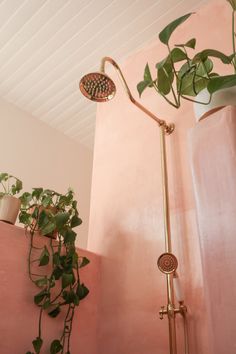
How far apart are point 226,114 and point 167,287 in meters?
0.60

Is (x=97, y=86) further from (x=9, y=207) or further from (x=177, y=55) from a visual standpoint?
(x=9, y=207)

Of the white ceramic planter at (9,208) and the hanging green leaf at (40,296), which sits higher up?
the white ceramic planter at (9,208)

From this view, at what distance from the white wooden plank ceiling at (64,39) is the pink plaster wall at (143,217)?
13 cm

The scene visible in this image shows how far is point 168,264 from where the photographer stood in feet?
3.59

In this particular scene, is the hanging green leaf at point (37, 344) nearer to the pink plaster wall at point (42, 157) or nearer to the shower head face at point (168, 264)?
the shower head face at point (168, 264)

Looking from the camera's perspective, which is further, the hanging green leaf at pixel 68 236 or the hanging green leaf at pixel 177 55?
the hanging green leaf at pixel 68 236

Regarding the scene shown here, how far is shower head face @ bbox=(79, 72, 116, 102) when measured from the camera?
131 cm

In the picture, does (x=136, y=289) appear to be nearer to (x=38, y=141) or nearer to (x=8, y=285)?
(x=8, y=285)

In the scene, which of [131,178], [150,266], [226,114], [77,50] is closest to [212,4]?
[77,50]

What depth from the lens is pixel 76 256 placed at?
4.09ft

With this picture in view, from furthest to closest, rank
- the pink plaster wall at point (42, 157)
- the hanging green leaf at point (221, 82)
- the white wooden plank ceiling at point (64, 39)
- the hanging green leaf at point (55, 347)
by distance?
the pink plaster wall at point (42, 157) < the white wooden plank ceiling at point (64, 39) < the hanging green leaf at point (55, 347) < the hanging green leaf at point (221, 82)

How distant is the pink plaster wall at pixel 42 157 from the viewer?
2.16 meters

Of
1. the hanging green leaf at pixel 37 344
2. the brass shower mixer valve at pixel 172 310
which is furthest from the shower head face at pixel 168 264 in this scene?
the hanging green leaf at pixel 37 344

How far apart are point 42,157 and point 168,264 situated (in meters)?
1.47
